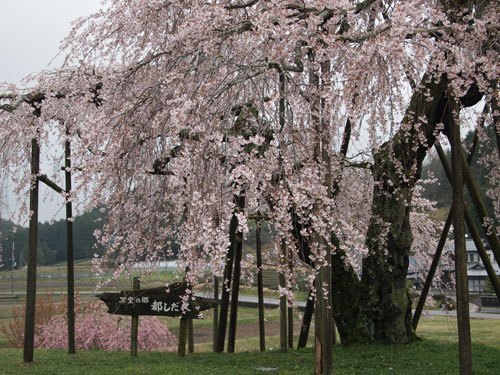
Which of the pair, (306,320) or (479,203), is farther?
(306,320)

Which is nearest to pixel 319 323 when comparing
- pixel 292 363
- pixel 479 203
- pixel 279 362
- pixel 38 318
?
pixel 292 363

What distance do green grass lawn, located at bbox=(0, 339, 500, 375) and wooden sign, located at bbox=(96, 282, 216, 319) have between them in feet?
2.40

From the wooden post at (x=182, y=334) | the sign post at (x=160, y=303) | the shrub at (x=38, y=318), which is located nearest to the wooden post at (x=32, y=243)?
the sign post at (x=160, y=303)

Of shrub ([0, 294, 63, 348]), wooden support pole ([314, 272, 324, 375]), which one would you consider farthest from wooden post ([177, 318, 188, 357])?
shrub ([0, 294, 63, 348])

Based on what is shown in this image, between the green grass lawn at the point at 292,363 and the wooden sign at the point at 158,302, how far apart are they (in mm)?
730

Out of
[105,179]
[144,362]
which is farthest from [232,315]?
[105,179]

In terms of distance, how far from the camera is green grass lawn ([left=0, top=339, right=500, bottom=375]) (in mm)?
6207

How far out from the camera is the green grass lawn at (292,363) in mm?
6207

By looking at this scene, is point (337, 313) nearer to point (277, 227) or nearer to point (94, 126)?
point (277, 227)

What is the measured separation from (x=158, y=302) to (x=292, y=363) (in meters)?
2.12

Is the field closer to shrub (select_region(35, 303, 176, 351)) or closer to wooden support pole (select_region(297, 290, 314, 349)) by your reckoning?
wooden support pole (select_region(297, 290, 314, 349))

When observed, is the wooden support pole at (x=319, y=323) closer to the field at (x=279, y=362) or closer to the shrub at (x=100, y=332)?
the field at (x=279, y=362)

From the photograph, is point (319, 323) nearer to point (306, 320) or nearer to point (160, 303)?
point (160, 303)

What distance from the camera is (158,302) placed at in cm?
737
